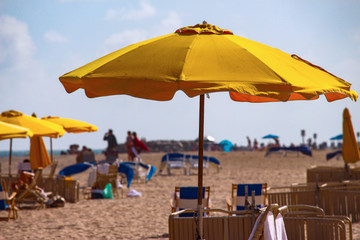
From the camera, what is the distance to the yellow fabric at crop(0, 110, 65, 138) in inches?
457

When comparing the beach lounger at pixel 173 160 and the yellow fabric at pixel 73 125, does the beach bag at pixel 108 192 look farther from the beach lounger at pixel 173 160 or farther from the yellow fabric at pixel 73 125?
the beach lounger at pixel 173 160

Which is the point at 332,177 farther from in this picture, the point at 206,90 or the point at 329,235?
the point at 206,90

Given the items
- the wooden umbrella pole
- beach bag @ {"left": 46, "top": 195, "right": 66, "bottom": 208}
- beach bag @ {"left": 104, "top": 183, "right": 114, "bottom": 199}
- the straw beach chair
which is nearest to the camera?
the wooden umbrella pole

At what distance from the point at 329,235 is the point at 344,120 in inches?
279

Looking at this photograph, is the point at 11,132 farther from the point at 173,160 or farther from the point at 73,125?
the point at 173,160

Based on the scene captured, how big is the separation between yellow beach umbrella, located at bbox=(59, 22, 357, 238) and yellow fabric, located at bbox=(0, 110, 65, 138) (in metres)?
7.36

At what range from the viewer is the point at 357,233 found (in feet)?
24.9

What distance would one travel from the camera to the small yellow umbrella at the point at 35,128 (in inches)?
458

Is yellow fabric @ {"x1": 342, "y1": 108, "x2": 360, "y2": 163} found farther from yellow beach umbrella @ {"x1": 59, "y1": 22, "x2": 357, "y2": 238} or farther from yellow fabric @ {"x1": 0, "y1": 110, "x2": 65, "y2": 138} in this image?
yellow beach umbrella @ {"x1": 59, "y1": 22, "x2": 357, "y2": 238}

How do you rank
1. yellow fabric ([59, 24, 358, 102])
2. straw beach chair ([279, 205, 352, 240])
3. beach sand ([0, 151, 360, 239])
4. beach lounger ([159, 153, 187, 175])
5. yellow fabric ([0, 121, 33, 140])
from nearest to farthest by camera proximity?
yellow fabric ([59, 24, 358, 102]) → straw beach chair ([279, 205, 352, 240]) → beach sand ([0, 151, 360, 239]) → yellow fabric ([0, 121, 33, 140]) → beach lounger ([159, 153, 187, 175])

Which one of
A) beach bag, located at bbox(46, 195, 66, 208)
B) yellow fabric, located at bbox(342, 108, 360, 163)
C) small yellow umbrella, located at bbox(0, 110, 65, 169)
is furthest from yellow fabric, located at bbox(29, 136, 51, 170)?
yellow fabric, located at bbox(342, 108, 360, 163)

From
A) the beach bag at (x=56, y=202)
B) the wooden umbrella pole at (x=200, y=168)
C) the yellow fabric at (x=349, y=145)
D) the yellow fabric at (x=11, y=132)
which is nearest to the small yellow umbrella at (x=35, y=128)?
the beach bag at (x=56, y=202)

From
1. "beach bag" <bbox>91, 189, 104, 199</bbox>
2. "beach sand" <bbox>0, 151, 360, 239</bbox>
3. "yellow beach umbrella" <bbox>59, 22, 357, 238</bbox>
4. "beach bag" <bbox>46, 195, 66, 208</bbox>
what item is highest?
"yellow beach umbrella" <bbox>59, 22, 357, 238</bbox>

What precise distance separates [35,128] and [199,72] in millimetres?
8499
